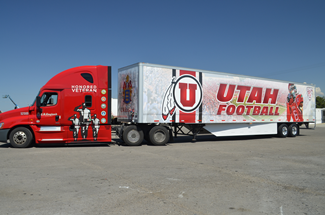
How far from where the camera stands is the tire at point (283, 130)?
18266mm

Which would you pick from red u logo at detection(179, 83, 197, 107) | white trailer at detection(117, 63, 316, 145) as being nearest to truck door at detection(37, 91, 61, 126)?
white trailer at detection(117, 63, 316, 145)

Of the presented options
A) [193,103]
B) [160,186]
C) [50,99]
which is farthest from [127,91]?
[160,186]

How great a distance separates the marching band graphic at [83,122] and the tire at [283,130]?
12483mm

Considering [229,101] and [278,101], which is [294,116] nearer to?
[278,101]

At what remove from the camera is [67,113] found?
12.0m

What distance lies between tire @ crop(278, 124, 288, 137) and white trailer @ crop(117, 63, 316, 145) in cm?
6

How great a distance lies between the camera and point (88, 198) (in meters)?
4.81

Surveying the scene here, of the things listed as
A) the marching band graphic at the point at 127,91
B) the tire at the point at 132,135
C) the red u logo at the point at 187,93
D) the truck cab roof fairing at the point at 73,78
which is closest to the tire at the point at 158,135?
the tire at the point at 132,135

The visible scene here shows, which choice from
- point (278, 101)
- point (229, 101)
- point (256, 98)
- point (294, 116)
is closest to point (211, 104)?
point (229, 101)

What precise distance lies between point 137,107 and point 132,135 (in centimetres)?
136

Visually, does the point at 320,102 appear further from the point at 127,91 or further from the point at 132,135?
the point at 132,135

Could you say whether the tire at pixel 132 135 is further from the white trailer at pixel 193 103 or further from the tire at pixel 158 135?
the tire at pixel 158 135

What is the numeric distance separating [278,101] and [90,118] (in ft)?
40.4

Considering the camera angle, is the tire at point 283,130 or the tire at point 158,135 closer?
the tire at point 158,135
